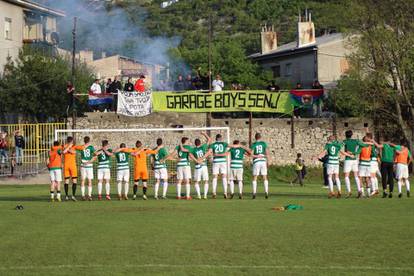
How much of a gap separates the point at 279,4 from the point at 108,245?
359ft

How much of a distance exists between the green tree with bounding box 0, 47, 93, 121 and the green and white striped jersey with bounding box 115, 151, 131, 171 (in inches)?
1092

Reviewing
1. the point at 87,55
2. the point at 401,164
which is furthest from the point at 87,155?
the point at 87,55

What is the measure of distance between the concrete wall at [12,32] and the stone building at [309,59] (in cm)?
2096

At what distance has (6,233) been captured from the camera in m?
18.0

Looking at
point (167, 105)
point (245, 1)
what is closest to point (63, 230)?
point (167, 105)

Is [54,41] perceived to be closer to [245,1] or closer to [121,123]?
[121,123]

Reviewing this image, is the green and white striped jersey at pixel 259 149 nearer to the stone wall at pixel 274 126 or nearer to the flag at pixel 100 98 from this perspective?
the stone wall at pixel 274 126

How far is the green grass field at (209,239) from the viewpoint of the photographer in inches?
519

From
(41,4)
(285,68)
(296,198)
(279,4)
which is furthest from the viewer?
(279,4)

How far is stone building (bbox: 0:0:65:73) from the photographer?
197 feet

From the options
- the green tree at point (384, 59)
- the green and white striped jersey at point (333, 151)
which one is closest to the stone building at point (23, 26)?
the green tree at point (384, 59)

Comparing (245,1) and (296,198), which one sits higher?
(245,1)

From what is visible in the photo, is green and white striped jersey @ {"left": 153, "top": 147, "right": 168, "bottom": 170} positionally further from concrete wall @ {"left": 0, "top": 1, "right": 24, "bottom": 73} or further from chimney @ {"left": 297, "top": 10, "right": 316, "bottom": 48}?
chimney @ {"left": 297, "top": 10, "right": 316, "bottom": 48}

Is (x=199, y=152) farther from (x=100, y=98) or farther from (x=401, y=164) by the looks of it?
(x=100, y=98)
